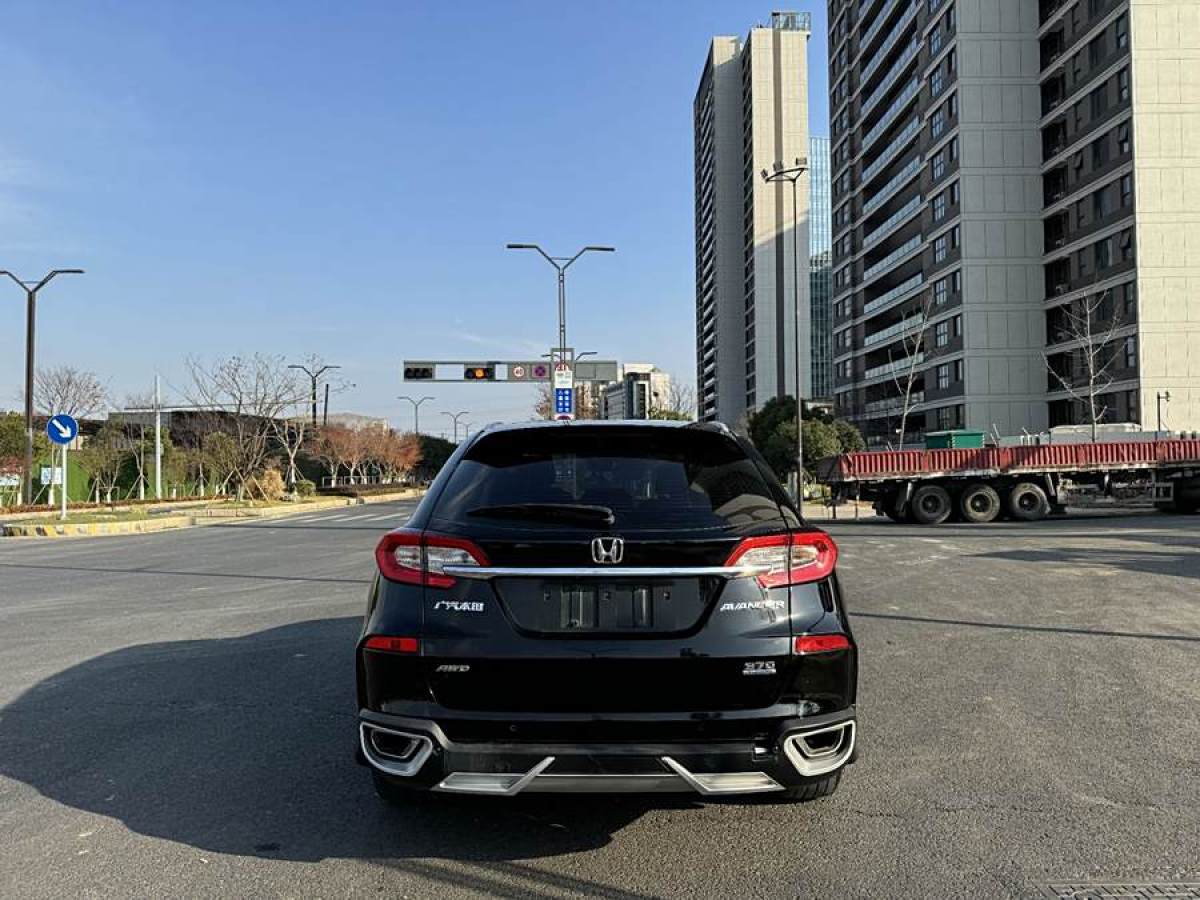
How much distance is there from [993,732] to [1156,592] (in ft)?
Answer: 21.4

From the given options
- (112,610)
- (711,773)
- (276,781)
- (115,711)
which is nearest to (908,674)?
(711,773)

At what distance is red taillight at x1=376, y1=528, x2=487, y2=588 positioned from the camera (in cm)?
324

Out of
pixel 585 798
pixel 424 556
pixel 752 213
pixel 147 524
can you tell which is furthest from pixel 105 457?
pixel 752 213

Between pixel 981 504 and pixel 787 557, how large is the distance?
21.8 metres

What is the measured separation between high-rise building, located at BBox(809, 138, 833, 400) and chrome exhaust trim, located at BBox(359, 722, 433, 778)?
405ft

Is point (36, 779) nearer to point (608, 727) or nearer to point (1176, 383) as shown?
point (608, 727)

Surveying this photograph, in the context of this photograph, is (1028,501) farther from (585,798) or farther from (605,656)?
(605,656)

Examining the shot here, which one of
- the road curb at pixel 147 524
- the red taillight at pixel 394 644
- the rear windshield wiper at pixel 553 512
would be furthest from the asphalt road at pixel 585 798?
the road curb at pixel 147 524

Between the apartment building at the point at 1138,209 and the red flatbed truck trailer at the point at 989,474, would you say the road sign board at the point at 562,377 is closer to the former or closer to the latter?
the red flatbed truck trailer at the point at 989,474

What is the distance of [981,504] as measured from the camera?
23188 mm

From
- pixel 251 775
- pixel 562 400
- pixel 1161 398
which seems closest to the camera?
pixel 251 775

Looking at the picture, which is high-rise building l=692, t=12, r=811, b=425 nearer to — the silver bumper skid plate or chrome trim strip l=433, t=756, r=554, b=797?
the silver bumper skid plate

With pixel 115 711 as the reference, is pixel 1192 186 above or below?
above

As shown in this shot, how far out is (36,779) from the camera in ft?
14.2
